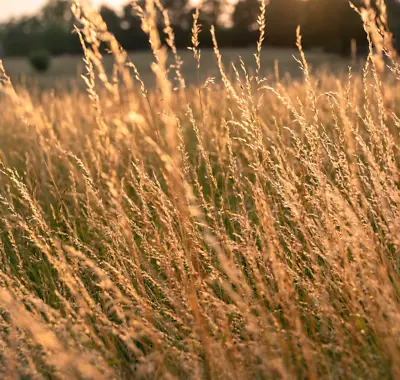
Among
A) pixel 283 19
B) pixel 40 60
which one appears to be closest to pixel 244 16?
pixel 283 19

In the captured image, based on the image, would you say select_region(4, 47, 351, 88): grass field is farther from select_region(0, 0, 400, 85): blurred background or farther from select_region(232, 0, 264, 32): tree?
select_region(232, 0, 264, 32): tree

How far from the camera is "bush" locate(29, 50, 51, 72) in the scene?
35.7m

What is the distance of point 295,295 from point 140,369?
0.65 m

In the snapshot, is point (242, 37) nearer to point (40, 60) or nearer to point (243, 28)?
point (243, 28)

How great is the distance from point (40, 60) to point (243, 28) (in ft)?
67.7

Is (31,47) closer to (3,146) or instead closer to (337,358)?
(3,146)

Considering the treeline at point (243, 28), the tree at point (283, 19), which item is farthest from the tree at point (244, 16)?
the tree at point (283, 19)

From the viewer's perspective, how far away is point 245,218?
6.95ft

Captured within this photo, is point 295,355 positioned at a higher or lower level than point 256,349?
lower

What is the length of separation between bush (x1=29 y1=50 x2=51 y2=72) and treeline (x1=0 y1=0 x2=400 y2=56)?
3489 mm

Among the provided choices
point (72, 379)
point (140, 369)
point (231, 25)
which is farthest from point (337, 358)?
point (231, 25)

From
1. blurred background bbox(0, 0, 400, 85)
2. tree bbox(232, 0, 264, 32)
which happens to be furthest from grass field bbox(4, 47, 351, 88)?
tree bbox(232, 0, 264, 32)

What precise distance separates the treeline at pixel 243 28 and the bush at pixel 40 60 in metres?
3.49

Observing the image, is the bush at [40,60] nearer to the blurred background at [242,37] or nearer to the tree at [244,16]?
the blurred background at [242,37]
